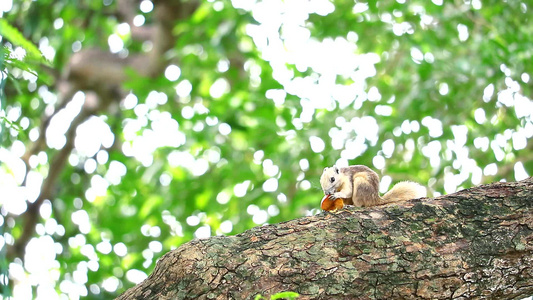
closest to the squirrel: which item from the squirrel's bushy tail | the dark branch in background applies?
the squirrel's bushy tail

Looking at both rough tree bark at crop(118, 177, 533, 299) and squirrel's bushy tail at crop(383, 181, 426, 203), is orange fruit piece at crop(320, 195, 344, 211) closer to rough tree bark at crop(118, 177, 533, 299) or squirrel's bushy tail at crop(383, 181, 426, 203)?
squirrel's bushy tail at crop(383, 181, 426, 203)

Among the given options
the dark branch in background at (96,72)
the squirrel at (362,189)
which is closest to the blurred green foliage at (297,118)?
the dark branch in background at (96,72)

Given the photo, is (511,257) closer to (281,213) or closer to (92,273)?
(281,213)

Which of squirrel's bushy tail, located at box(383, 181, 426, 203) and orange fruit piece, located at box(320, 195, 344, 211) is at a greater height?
squirrel's bushy tail, located at box(383, 181, 426, 203)

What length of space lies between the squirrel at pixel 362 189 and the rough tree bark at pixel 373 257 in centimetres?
56

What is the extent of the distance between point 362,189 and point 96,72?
4.89m

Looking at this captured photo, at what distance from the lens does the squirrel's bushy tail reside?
299 cm

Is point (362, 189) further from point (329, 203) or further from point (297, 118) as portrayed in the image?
point (297, 118)

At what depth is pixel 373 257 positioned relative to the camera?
88.7 inches

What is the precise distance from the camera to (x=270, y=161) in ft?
18.6

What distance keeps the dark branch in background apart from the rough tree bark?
4.64 m

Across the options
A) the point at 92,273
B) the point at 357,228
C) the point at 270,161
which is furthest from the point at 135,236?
the point at 357,228

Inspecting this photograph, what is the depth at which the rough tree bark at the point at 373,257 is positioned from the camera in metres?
2.16

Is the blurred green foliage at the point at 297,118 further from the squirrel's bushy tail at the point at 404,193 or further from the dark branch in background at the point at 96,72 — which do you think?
the squirrel's bushy tail at the point at 404,193
